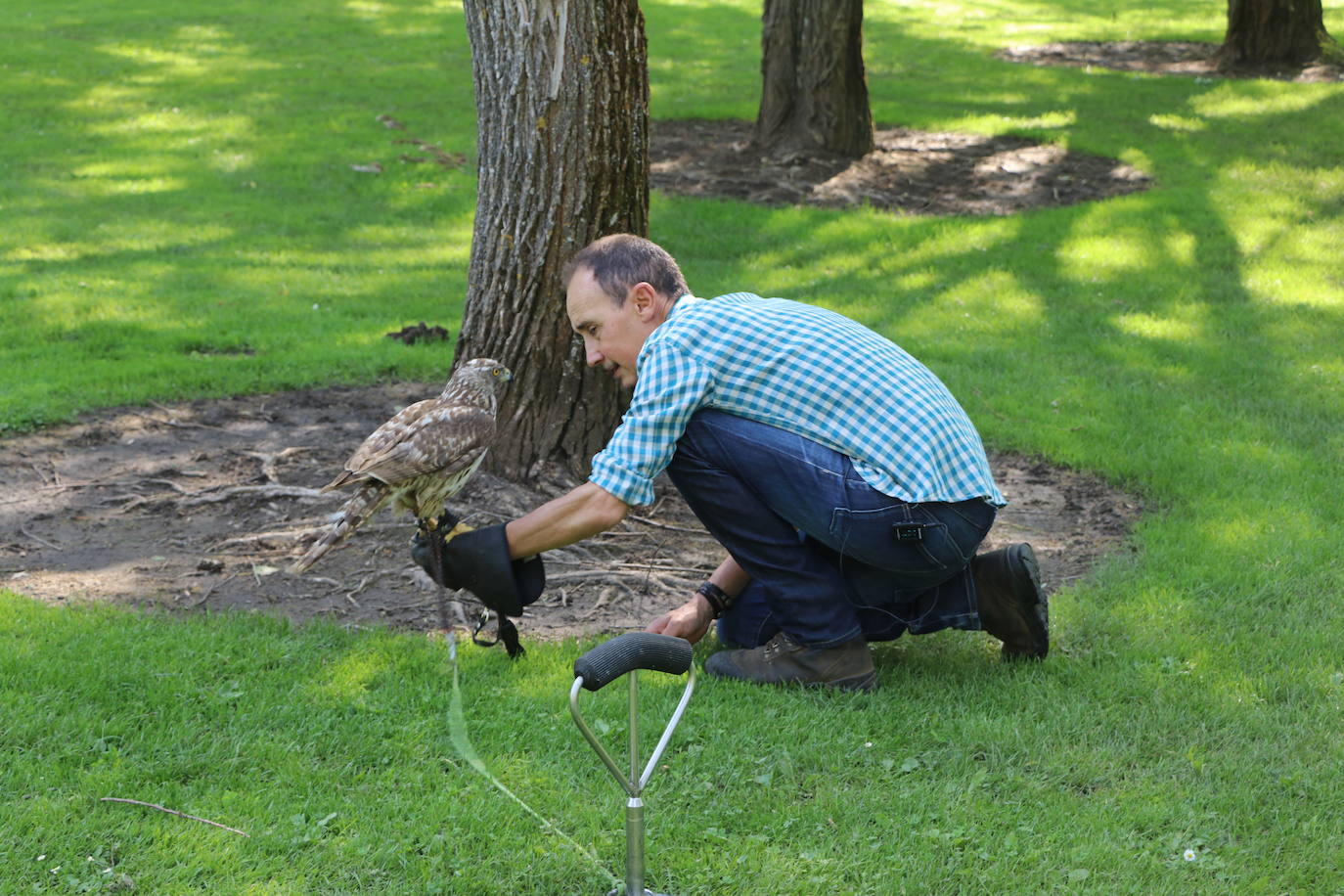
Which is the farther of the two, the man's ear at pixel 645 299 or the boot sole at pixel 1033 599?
the boot sole at pixel 1033 599

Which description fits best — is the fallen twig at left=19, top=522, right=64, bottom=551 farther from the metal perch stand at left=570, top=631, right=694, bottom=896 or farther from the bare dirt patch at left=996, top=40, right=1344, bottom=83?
the bare dirt patch at left=996, top=40, right=1344, bottom=83

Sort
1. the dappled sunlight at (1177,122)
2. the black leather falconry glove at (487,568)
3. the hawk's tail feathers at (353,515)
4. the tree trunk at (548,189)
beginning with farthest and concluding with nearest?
1. the dappled sunlight at (1177,122)
2. the tree trunk at (548,189)
3. the hawk's tail feathers at (353,515)
4. the black leather falconry glove at (487,568)

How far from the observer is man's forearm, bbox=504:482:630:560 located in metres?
4.07

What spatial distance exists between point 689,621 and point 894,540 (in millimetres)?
974

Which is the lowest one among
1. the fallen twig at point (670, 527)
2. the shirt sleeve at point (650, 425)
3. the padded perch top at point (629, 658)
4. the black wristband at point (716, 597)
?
the fallen twig at point (670, 527)

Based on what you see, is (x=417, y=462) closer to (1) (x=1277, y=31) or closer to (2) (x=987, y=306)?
(2) (x=987, y=306)

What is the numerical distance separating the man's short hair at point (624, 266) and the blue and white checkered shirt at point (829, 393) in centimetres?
13

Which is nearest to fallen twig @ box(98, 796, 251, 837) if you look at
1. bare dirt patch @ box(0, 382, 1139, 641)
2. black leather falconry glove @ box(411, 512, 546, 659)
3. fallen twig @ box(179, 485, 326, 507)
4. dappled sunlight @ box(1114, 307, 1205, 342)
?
black leather falconry glove @ box(411, 512, 546, 659)

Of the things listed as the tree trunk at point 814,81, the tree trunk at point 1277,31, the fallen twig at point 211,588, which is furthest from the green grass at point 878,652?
the tree trunk at point 814,81

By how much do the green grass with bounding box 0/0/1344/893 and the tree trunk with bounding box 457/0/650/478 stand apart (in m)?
1.64

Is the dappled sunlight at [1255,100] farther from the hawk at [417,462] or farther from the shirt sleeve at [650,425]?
the shirt sleeve at [650,425]

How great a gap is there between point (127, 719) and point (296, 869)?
107 centimetres

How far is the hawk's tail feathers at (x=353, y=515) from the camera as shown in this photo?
4758mm

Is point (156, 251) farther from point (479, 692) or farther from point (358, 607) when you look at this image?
point (479, 692)
